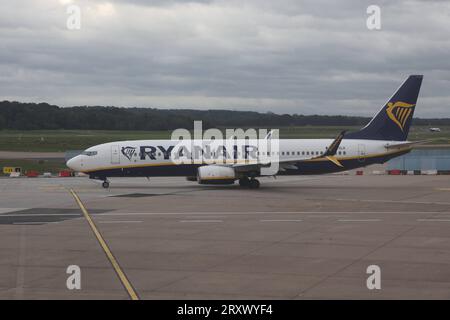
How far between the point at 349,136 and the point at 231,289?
117 feet

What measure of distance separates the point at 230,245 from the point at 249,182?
24.9 m

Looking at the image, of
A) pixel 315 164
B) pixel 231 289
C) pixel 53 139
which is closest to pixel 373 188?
pixel 315 164

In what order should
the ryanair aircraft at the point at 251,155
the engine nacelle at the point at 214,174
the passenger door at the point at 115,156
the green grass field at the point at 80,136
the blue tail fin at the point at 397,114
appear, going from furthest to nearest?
the green grass field at the point at 80,136 → the blue tail fin at the point at 397,114 → the passenger door at the point at 115,156 → the ryanair aircraft at the point at 251,155 → the engine nacelle at the point at 214,174

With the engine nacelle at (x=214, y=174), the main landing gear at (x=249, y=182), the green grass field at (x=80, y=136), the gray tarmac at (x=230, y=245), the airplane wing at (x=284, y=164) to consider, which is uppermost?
the green grass field at (x=80, y=136)

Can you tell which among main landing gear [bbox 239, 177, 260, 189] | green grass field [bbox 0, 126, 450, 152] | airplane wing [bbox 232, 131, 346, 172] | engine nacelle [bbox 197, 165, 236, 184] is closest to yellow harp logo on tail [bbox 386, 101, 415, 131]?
airplane wing [bbox 232, 131, 346, 172]

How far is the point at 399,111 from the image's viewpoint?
157 feet

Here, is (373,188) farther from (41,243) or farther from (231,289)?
(231,289)

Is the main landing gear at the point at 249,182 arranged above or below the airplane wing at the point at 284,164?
below

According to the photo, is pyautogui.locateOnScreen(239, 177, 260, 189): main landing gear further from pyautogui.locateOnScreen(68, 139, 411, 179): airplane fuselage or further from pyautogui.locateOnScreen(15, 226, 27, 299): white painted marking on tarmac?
pyautogui.locateOnScreen(15, 226, 27, 299): white painted marking on tarmac

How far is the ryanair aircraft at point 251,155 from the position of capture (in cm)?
4494

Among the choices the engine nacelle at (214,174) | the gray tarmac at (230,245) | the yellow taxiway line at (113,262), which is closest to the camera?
the yellow taxiway line at (113,262)

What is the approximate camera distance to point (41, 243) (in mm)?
21719

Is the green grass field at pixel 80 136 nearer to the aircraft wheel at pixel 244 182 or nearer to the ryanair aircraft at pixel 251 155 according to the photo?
the ryanair aircraft at pixel 251 155

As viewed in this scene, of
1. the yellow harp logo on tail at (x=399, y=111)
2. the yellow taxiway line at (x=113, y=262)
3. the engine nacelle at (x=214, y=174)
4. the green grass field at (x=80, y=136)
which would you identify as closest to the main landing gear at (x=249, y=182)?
the engine nacelle at (x=214, y=174)
